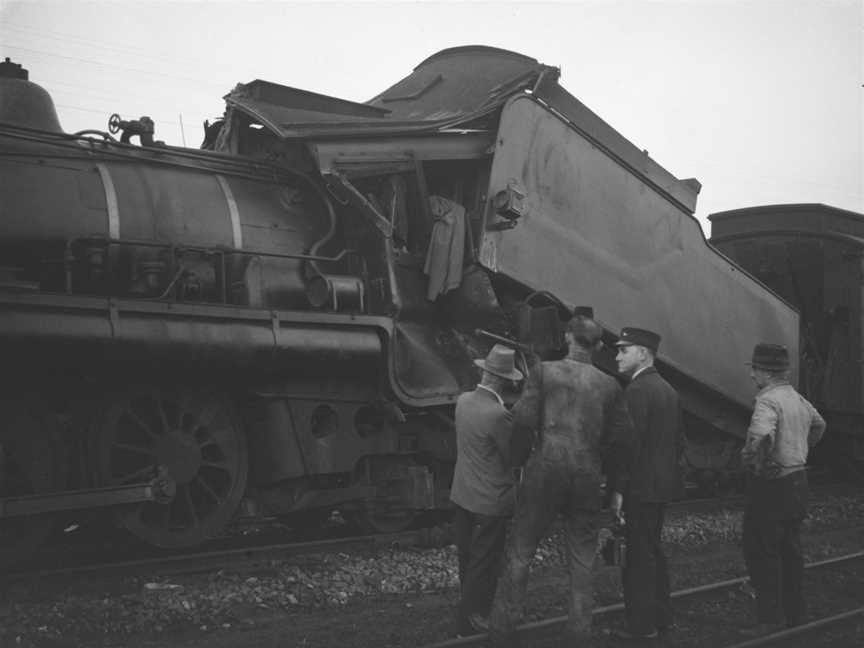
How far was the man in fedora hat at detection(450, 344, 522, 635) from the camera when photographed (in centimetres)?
470

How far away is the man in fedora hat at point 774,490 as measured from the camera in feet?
16.7

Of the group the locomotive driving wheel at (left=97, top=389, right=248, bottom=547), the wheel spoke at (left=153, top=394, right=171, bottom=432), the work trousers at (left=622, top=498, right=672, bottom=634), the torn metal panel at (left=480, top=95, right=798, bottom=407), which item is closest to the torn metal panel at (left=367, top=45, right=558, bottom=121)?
the torn metal panel at (left=480, top=95, right=798, bottom=407)

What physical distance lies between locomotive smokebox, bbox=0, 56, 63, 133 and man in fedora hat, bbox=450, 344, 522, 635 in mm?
3487

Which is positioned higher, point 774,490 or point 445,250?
point 445,250

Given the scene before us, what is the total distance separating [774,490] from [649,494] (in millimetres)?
792

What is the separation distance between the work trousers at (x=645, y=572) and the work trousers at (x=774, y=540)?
1.81 feet

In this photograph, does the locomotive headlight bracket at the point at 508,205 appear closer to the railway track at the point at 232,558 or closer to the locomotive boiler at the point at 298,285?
the locomotive boiler at the point at 298,285

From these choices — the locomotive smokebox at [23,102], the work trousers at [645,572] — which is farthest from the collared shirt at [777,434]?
the locomotive smokebox at [23,102]

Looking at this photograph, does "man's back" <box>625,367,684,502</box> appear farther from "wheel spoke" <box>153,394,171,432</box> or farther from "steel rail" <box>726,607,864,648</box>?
"wheel spoke" <box>153,394,171,432</box>

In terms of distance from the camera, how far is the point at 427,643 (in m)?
4.76

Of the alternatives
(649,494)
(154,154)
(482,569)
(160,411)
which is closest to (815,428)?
(649,494)

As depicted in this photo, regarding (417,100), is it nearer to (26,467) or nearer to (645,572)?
(26,467)

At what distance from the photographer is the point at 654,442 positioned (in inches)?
195

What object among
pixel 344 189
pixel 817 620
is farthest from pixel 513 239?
pixel 817 620
